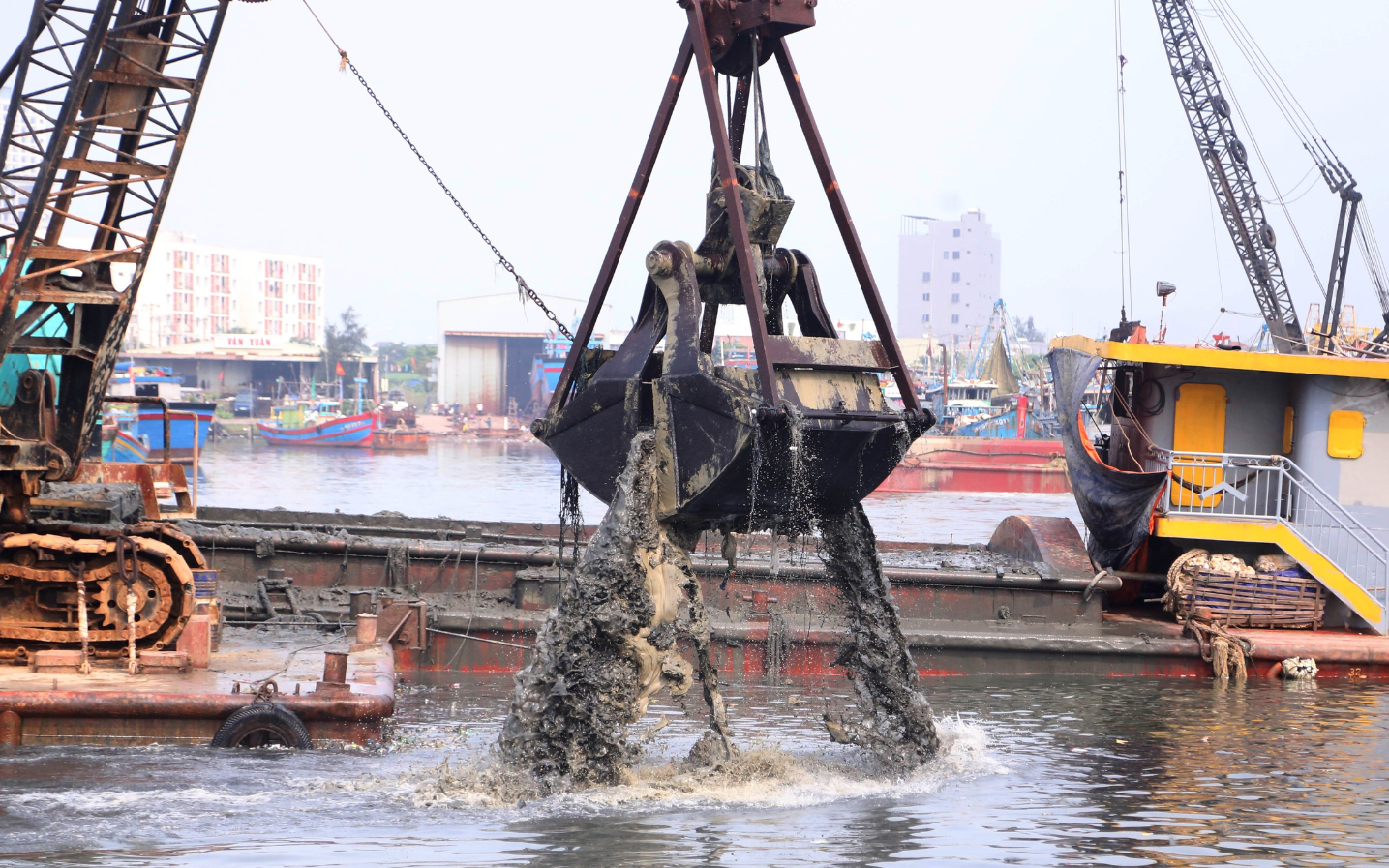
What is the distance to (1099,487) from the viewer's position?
18375mm

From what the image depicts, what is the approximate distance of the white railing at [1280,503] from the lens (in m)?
17.4

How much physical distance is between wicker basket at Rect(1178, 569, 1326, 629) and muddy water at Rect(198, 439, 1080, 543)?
1531 centimetres

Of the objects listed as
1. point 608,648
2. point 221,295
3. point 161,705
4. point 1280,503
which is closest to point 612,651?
point 608,648

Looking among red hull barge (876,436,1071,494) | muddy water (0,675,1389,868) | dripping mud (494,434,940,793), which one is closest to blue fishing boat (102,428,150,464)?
red hull barge (876,436,1071,494)

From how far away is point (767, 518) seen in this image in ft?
31.0

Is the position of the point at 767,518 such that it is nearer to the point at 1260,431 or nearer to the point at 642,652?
the point at 642,652

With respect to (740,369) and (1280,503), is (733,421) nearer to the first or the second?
(740,369)

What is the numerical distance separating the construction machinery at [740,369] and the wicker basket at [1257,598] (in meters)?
9.37

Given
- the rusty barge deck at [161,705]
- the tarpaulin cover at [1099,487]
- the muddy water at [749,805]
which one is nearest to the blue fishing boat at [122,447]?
the tarpaulin cover at [1099,487]

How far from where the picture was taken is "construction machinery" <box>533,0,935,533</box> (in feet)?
28.9

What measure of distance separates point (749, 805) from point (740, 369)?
10.4 ft

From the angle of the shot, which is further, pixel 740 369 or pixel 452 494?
pixel 452 494

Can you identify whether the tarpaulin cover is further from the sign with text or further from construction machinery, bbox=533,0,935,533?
the sign with text

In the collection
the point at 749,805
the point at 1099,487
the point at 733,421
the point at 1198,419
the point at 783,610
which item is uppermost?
the point at 1198,419
